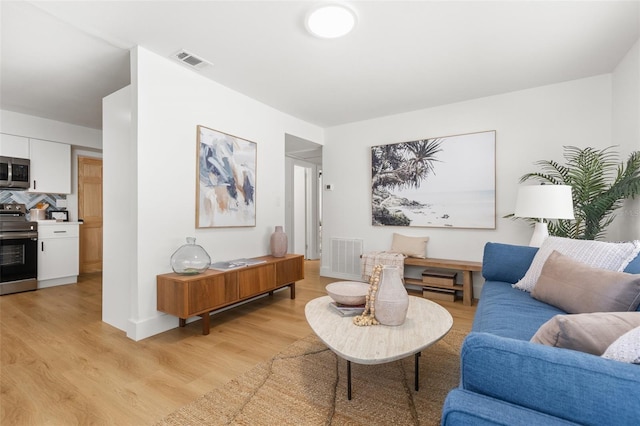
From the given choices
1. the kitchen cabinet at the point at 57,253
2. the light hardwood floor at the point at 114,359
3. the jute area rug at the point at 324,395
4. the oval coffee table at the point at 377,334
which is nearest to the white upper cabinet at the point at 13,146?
the kitchen cabinet at the point at 57,253

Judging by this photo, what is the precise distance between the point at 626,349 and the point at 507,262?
1.79 meters

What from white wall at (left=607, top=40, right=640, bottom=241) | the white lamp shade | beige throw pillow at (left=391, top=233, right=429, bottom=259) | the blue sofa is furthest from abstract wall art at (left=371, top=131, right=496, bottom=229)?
the blue sofa

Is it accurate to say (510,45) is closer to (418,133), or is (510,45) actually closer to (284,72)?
(418,133)

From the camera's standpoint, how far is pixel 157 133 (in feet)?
8.53

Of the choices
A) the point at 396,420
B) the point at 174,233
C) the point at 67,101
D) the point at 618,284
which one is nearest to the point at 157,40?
the point at 174,233

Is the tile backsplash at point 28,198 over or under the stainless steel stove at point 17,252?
over

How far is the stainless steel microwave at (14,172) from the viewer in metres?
4.02

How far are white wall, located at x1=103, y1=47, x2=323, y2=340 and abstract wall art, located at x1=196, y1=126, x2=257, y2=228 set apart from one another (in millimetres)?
82

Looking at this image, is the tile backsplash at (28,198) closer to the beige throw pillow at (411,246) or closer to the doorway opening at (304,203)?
the doorway opening at (304,203)

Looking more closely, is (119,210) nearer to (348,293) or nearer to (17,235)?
(348,293)

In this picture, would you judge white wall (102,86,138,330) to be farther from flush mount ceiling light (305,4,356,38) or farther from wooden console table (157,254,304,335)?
flush mount ceiling light (305,4,356,38)

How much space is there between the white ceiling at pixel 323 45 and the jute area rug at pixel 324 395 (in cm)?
245

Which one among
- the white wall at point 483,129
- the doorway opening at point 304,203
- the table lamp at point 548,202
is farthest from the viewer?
the doorway opening at point 304,203

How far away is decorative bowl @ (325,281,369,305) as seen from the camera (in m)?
1.84
